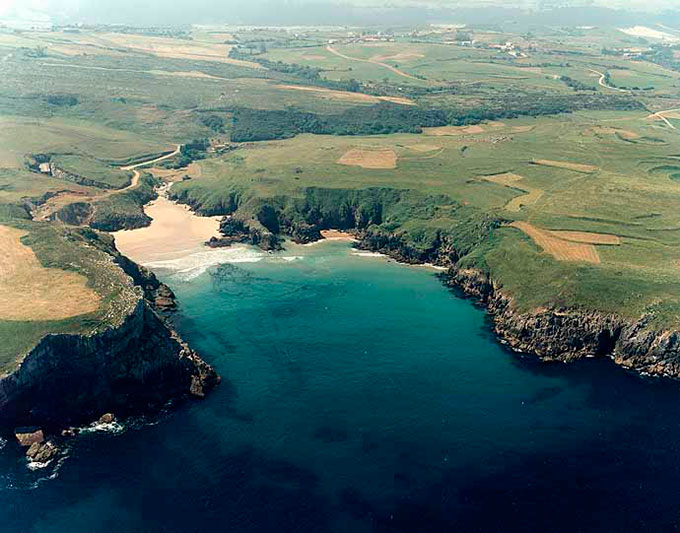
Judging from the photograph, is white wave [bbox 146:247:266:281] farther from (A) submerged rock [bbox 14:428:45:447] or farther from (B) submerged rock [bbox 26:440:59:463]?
(B) submerged rock [bbox 26:440:59:463]

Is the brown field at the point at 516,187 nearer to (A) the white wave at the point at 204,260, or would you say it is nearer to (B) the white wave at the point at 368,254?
(B) the white wave at the point at 368,254

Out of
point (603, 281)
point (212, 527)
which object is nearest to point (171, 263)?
point (212, 527)

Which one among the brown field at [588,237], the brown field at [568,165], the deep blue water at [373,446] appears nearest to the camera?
the deep blue water at [373,446]

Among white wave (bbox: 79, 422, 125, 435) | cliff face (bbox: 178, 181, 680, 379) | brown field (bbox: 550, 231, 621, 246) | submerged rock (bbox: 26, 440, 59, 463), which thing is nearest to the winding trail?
cliff face (bbox: 178, 181, 680, 379)

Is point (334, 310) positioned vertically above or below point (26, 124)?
below

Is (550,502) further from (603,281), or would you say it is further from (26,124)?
(26,124)

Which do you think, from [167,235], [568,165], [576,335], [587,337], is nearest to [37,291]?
[167,235]

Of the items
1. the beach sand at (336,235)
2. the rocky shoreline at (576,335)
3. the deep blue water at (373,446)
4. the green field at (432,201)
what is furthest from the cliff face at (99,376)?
the beach sand at (336,235)
